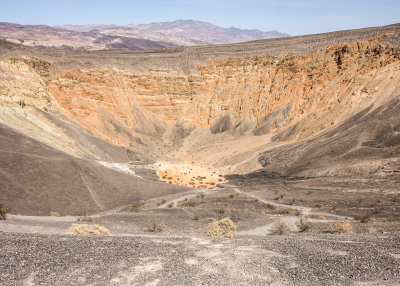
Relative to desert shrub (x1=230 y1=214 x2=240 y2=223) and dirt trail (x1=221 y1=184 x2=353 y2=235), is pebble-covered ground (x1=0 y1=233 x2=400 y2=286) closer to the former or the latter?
dirt trail (x1=221 y1=184 x2=353 y2=235)

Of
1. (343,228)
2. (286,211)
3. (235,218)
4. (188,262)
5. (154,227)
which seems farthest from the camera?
(286,211)

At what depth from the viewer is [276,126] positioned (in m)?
42.3

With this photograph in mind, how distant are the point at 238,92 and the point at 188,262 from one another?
43780 millimetres

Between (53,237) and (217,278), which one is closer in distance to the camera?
(217,278)

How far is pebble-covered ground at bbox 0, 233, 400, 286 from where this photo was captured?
6.57 meters

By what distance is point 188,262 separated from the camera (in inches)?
298

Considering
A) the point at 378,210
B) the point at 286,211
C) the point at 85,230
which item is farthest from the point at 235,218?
the point at 85,230

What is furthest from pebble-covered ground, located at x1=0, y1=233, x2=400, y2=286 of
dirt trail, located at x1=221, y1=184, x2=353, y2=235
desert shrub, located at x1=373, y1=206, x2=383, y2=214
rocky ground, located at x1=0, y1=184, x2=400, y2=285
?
desert shrub, located at x1=373, y1=206, x2=383, y2=214

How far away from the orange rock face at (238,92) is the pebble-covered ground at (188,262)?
99.6 feet

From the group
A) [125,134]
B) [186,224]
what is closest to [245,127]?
[125,134]

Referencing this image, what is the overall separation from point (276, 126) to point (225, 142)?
6.98 metres

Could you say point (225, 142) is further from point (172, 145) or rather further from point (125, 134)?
point (125, 134)

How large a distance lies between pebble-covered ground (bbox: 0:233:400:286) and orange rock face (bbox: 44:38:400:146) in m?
30.4

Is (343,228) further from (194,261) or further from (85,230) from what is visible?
(85,230)
